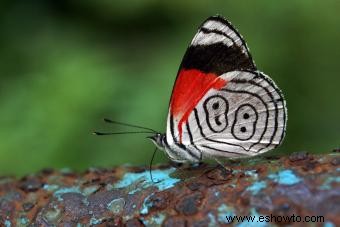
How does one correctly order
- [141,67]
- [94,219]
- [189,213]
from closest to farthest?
[189,213] < [94,219] < [141,67]

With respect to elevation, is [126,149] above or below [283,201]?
below

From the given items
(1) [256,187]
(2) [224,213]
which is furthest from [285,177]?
(2) [224,213]

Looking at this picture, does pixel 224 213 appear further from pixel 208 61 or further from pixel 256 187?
pixel 208 61

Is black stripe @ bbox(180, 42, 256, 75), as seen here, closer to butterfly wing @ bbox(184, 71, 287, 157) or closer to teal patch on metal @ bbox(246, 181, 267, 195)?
butterfly wing @ bbox(184, 71, 287, 157)

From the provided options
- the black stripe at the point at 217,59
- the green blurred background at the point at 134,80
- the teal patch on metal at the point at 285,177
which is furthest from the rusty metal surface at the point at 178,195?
the green blurred background at the point at 134,80

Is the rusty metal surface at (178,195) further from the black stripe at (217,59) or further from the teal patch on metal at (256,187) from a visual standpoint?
the black stripe at (217,59)

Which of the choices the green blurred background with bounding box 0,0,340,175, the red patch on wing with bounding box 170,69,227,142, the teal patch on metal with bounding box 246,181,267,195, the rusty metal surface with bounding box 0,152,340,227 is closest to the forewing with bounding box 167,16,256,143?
the red patch on wing with bounding box 170,69,227,142

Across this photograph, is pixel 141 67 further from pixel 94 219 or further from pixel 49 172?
pixel 94 219

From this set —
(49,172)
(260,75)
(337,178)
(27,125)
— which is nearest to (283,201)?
(337,178)
